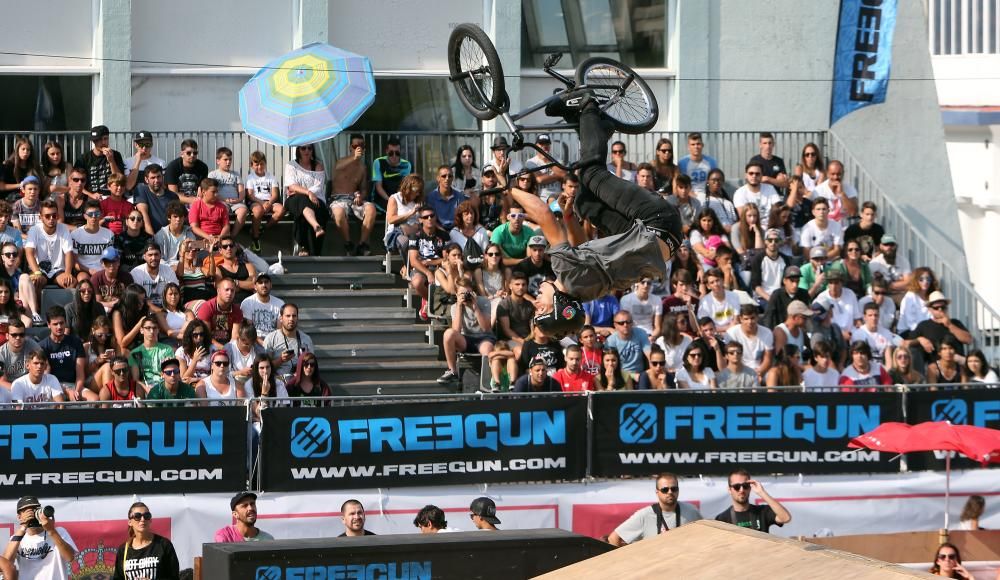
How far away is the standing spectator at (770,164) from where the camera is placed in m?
20.8

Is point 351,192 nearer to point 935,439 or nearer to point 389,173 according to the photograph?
point 389,173

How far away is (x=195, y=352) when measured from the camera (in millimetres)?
16203

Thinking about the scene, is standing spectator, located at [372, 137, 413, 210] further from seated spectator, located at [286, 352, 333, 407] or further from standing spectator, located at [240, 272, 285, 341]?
seated spectator, located at [286, 352, 333, 407]

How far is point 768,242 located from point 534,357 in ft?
14.2

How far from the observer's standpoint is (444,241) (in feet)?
62.1

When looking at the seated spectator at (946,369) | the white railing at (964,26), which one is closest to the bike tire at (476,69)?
the seated spectator at (946,369)

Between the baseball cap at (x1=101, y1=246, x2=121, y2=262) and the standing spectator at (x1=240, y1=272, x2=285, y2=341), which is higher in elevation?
the baseball cap at (x1=101, y1=246, x2=121, y2=262)

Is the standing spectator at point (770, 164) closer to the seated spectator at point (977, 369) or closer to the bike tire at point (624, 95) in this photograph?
the seated spectator at point (977, 369)

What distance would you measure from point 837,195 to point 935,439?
614cm

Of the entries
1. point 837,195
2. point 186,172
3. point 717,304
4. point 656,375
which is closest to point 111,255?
point 186,172

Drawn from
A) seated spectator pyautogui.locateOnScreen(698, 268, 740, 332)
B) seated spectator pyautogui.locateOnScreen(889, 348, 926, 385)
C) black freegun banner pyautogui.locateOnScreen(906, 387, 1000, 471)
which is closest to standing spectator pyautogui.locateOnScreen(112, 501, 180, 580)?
seated spectator pyautogui.locateOnScreen(698, 268, 740, 332)

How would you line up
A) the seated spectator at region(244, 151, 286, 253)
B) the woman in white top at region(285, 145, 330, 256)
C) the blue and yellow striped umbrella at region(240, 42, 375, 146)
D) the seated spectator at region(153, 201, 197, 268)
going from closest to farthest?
1. the blue and yellow striped umbrella at region(240, 42, 375, 146)
2. the seated spectator at region(153, 201, 197, 268)
3. the seated spectator at region(244, 151, 286, 253)
4. the woman in white top at region(285, 145, 330, 256)

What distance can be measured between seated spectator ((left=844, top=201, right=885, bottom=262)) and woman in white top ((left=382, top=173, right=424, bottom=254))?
216 inches

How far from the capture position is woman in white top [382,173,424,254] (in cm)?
1914
